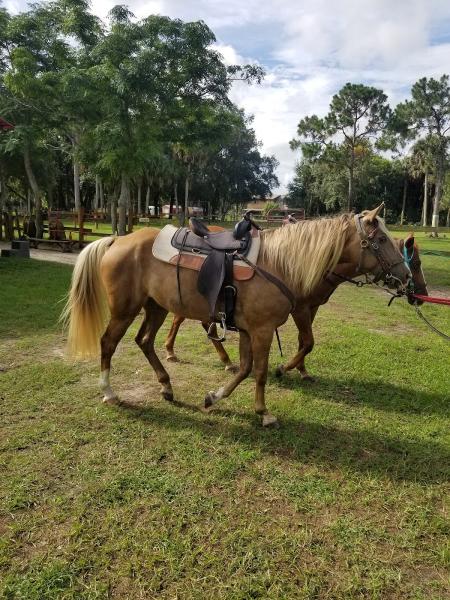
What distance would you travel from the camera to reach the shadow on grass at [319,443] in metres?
3.05

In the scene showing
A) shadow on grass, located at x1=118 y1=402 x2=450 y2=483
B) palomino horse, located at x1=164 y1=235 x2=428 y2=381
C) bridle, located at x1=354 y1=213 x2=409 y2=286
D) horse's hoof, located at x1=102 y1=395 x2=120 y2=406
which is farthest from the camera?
horse's hoof, located at x1=102 y1=395 x2=120 y2=406

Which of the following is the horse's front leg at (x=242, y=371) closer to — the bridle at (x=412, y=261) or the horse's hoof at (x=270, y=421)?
the horse's hoof at (x=270, y=421)

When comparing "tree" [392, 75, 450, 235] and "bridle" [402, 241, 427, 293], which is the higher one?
"tree" [392, 75, 450, 235]

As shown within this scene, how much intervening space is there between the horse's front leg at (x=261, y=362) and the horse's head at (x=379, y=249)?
3.37 ft

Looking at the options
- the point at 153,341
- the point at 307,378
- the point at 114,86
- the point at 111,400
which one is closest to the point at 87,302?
the point at 153,341

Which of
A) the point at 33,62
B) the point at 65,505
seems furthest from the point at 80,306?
the point at 33,62

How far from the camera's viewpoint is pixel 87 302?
4086 millimetres

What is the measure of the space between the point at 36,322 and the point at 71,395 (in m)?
2.80

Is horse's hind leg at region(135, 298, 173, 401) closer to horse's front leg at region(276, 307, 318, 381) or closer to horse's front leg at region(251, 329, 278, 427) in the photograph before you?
horse's front leg at region(251, 329, 278, 427)

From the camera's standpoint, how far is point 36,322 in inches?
251

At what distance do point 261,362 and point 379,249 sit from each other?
1363 millimetres

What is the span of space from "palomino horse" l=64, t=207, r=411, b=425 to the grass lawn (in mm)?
436

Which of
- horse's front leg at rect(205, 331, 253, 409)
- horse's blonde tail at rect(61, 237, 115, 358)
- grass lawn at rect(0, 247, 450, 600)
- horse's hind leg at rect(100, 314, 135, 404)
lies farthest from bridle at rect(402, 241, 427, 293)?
horse's blonde tail at rect(61, 237, 115, 358)

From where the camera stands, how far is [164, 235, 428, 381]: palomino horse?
12.1 feet
